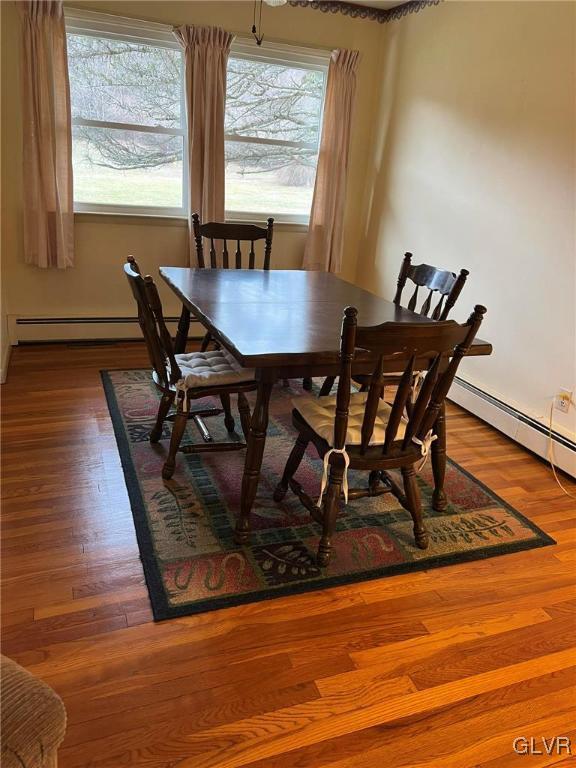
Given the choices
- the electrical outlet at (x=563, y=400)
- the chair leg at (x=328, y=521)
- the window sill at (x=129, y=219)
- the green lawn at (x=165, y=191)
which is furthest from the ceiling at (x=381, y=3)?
the chair leg at (x=328, y=521)

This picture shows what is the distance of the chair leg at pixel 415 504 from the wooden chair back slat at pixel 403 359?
0.46ft

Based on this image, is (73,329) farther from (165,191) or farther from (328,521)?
(328,521)

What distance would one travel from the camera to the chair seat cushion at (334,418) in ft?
6.13

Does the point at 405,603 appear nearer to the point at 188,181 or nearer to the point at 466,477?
the point at 466,477

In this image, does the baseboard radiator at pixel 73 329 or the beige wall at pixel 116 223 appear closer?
the beige wall at pixel 116 223

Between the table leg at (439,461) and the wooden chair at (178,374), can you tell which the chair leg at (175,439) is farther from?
the table leg at (439,461)

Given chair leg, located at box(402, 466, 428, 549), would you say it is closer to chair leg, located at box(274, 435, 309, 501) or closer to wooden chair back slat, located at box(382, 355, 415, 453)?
wooden chair back slat, located at box(382, 355, 415, 453)

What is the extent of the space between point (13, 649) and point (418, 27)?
4193 millimetres

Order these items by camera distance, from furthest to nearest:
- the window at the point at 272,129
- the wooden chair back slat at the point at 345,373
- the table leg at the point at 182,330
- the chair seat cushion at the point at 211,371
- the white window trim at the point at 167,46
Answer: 1. the window at the point at 272,129
2. the white window trim at the point at 167,46
3. the table leg at the point at 182,330
4. the chair seat cushion at the point at 211,371
5. the wooden chair back slat at the point at 345,373

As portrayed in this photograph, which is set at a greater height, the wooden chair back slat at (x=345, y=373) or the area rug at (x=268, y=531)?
the wooden chair back slat at (x=345, y=373)

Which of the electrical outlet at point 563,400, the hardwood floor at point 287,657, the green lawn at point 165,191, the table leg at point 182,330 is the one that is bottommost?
the hardwood floor at point 287,657

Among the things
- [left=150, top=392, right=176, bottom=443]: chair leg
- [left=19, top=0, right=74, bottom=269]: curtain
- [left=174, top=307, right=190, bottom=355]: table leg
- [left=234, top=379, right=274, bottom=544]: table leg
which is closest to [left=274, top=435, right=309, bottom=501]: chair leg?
[left=234, top=379, right=274, bottom=544]: table leg

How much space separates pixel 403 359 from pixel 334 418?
0.31m

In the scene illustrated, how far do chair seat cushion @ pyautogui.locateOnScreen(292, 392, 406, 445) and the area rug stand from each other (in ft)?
1.43
